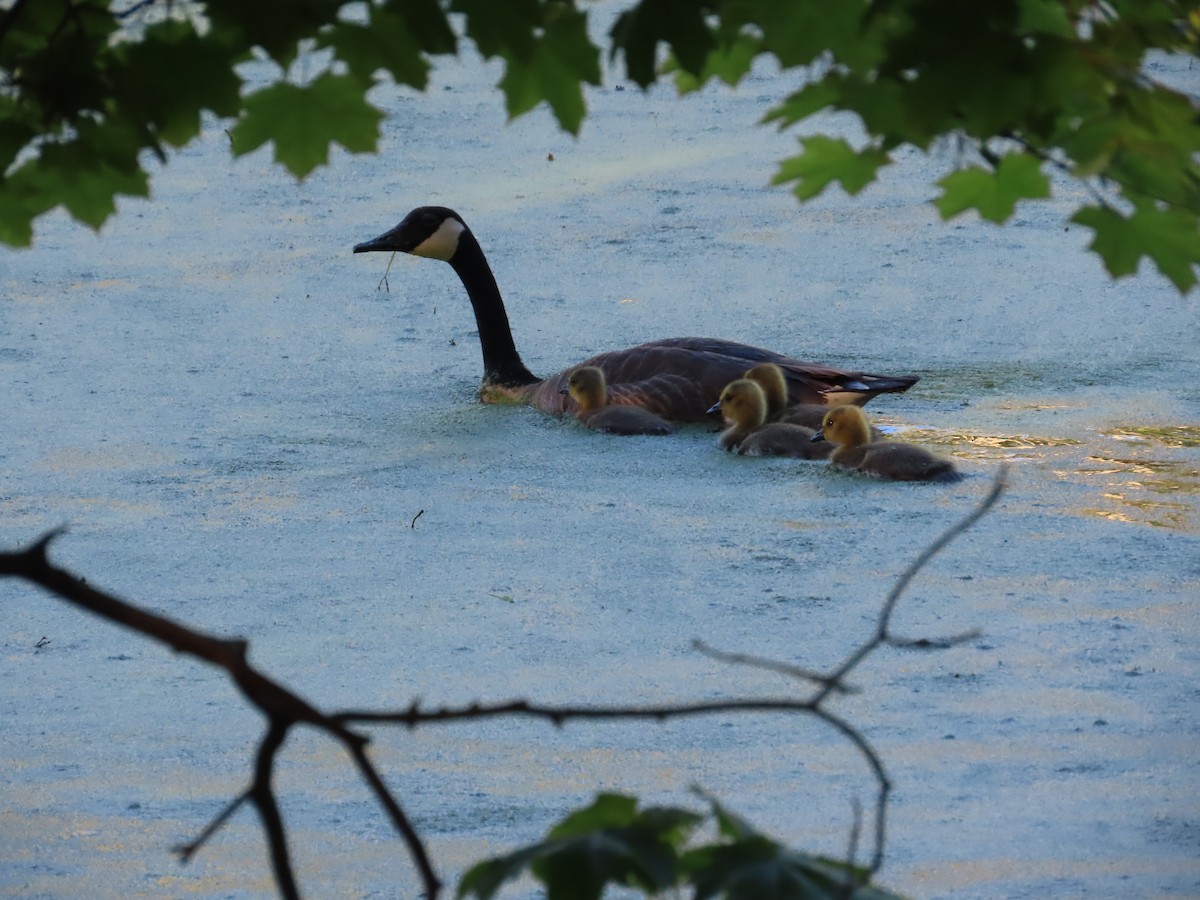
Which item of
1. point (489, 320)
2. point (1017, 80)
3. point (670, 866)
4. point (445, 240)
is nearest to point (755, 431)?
point (489, 320)

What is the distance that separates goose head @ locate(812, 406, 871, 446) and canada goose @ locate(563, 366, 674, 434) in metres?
0.51

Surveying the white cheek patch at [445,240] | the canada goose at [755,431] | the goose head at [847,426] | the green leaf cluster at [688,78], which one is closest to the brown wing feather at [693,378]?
the canada goose at [755,431]

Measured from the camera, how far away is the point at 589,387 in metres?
4.52

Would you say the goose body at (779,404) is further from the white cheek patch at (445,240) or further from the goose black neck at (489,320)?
the white cheek patch at (445,240)

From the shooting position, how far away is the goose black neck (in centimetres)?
490

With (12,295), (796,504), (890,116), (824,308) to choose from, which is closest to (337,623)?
(796,504)

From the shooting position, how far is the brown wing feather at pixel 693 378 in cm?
457

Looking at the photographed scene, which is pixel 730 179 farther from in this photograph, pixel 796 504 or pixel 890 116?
pixel 890 116

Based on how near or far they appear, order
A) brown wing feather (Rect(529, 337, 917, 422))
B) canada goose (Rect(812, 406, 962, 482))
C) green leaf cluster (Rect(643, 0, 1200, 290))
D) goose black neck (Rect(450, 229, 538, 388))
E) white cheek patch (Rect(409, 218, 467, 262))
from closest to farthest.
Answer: green leaf cluster (Rect(643, 0, 1200, 290)) < canada goose (Rect(812, 406, 962, 482)) < brown wing feather (Rect(529, 337, 917, 422)) < goose black neck (Rect(450, 229, 538, 388)) < white cheek patch (Rect(409, 218, 467, 262))

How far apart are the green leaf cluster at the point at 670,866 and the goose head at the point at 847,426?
3.00 meters

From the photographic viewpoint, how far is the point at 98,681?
9.82 ft

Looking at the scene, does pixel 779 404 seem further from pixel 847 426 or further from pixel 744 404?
pixel 847 426

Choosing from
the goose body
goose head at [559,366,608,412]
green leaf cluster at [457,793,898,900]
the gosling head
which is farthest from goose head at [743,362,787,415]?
green leaf cluster at [457,793,898,900]

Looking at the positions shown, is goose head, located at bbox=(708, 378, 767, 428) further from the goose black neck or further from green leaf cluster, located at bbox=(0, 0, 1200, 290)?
green leaf cluster, located at bbox=(0, 0, 1200, 290)
